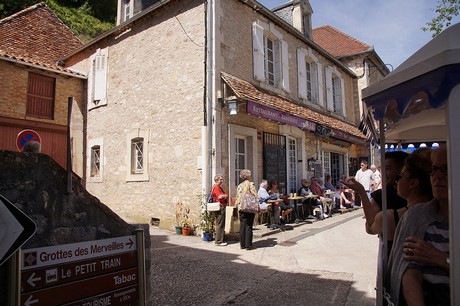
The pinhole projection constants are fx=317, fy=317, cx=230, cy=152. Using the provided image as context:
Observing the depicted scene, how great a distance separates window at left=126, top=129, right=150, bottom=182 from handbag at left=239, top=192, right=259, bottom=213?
162 inches

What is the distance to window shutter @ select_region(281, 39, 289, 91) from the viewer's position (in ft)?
33.8

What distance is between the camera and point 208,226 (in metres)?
7.25

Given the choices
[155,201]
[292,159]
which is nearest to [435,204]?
[155,201]

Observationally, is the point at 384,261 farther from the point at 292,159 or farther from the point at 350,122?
the point at 350,122

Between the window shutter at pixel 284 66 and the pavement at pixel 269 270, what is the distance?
4892 mm

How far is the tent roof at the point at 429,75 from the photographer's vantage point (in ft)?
5.00

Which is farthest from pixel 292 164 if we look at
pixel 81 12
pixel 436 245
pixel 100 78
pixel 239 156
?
pixel 81 12

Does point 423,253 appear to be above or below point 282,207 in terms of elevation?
above

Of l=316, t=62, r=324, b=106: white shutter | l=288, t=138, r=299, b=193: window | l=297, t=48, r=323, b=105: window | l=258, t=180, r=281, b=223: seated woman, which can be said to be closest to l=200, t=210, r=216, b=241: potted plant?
l=258, t=180, r=281, b=223: seated woman

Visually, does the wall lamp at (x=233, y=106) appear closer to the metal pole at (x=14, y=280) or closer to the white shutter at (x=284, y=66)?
the white shutter at (x=284, y=66)

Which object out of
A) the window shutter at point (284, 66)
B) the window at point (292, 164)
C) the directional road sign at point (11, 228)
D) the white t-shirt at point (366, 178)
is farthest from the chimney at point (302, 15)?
the directional road sign at point (11, 228)

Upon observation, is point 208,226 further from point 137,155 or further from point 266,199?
point 137,155

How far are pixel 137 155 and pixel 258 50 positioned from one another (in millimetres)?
4869

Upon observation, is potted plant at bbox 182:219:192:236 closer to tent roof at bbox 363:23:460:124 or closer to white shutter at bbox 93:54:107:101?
white shutter at bbox 93:54:107:101
